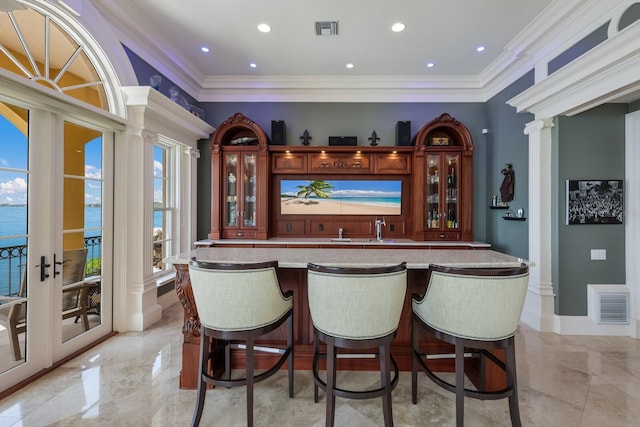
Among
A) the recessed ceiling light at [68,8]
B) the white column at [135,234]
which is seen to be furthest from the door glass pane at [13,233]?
the recessed ceiling light at [68,8]

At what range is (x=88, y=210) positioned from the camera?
292 cm

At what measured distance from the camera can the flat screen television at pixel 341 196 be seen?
4.71 m

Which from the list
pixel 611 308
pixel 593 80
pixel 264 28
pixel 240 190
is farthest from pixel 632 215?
pixel 240 190

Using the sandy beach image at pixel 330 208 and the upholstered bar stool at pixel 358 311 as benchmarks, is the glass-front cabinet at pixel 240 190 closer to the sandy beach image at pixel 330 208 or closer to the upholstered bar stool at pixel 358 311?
the sandy beach image at pixel 330 208

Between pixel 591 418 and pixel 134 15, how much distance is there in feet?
17.6

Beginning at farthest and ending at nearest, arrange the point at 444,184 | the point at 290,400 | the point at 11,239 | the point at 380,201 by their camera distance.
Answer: the point at 380,201 → the point at 444,184 → the point at 11,239 → the point at 290,400

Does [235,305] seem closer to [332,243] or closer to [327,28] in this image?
[332,243]

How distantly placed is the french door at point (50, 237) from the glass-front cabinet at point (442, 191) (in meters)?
4.30

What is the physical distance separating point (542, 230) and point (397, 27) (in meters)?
2.92

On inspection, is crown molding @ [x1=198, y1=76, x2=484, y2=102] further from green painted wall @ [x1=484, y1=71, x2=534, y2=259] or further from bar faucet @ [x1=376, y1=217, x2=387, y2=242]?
bar faucet @ [x1=376, y1=217, x2=387, y2=242]

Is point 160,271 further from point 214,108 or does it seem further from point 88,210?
point 214,108

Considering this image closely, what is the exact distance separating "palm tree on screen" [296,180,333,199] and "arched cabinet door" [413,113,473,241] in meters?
1.40

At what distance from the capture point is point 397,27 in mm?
3213

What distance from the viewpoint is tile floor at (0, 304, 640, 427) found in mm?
1901
